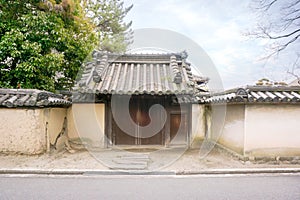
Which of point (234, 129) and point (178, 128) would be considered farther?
point (178, 128)

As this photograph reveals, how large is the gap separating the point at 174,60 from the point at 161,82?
2.21 meters

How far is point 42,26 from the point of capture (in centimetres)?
1009

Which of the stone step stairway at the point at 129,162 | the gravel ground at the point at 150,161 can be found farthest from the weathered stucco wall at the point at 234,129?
the stone step stairway at the point at 129,162

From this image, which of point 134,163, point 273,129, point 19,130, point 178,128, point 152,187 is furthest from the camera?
point 178,128

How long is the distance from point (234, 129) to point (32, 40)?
977 cm

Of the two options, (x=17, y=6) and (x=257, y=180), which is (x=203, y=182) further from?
(x=17, y=6)

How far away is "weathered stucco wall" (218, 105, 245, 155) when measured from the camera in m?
7.48

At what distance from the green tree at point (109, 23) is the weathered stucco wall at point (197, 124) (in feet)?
36.5

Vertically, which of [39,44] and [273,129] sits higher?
[39,44]

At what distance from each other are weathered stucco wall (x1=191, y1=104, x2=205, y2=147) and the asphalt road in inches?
155

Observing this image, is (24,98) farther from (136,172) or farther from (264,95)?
(264,95)

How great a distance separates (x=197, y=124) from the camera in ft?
32.4

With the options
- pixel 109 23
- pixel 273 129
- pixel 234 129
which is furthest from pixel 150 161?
pixel 109 23

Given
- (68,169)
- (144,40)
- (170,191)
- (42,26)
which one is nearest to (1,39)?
(42,26)
